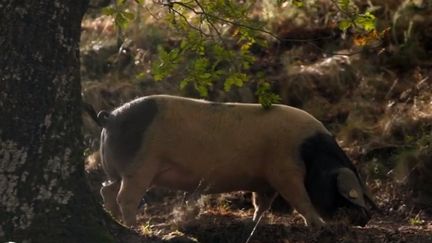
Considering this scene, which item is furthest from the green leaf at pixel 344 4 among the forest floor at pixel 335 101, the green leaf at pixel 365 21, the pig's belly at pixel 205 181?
the pig's belly at pixel 205 181

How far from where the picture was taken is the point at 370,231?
8000 millimetres

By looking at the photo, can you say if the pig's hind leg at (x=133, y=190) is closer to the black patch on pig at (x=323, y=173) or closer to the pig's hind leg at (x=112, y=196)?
the pig's hind leg at (x=112, y=196)

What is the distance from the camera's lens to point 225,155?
9.14m

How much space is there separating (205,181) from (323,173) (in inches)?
41.3

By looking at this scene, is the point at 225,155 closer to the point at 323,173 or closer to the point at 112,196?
the point at 323,173

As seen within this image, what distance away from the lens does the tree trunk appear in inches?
249

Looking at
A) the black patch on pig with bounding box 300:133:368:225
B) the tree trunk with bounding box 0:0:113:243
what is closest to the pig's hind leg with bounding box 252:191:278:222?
the black patch on pig with bounding box 300:133:368:225

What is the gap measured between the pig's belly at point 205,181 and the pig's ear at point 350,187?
71 centimetres

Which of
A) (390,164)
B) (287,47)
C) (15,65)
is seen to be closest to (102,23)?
(287,47)

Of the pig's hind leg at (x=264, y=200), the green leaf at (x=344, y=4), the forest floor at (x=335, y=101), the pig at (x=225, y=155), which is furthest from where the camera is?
the forest floor at (x=335, y=101)

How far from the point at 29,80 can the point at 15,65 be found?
13 centimetres

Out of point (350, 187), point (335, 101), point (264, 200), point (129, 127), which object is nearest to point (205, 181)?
point (264, 200)

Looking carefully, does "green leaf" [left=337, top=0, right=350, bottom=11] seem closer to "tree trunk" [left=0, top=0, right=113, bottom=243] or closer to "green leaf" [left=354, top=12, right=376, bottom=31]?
"green leaf" [left=354, top=12, right=376, bottom=31]

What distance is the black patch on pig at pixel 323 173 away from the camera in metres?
9.04
